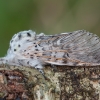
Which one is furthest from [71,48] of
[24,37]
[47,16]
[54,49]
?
[47,16]

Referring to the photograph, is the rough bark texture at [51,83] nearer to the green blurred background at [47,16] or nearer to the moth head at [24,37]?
the moth head at [24,37]

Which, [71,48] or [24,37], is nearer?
[71,48]

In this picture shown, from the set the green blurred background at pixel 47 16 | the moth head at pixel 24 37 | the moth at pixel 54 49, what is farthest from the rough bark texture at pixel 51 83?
the green blurred background at pixel 47 16

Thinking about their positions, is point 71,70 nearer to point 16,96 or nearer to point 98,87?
point 98,87

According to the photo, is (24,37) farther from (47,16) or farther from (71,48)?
(47,16)

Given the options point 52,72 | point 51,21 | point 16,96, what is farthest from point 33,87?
point 51,21

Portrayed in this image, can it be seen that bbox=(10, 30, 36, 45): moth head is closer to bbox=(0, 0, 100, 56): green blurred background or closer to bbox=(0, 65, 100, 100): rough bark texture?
bbox=(0, 65, 100, 100): rough bark texture
